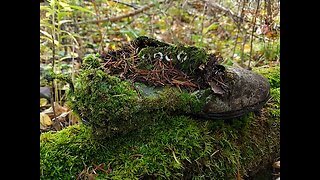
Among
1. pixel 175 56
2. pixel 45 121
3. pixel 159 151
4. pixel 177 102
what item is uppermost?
pixel 175 56

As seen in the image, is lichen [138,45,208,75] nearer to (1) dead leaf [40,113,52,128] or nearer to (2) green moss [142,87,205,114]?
(2) green moss [142,87,205,114]

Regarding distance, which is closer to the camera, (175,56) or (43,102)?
(175,56)

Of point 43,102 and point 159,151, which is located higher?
point 159,151

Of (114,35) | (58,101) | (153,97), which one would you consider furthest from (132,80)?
(114,35)

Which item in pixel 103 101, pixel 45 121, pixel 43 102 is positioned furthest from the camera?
pixel 43 102

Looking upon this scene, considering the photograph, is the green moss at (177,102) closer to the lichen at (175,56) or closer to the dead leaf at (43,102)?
the lichen at (175,56)

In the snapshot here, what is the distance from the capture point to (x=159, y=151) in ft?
7.08

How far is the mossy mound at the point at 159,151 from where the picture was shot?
2.04 meters

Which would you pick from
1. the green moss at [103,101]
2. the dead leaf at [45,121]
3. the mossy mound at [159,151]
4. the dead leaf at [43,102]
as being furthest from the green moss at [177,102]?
the dead leaf at [43,102]

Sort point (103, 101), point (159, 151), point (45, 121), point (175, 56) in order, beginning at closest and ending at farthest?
point (103, 101) → point (159, 151) → point (175, 56) → point (45, 121)

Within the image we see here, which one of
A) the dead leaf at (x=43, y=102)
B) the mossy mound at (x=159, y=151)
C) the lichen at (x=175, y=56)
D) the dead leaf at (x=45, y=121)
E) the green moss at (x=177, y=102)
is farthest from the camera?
the dead leaf at (x=43, y=102)

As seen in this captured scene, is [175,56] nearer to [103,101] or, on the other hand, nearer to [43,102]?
[103,101]

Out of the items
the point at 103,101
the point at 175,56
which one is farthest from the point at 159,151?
the point at 175,56

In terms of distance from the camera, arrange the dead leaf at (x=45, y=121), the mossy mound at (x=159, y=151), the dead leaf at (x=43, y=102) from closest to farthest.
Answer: the mossy mound at (x=159, y=151) < the dead leaf at (x=45, y=121) < the dead leaf at (x=43, y=102)
